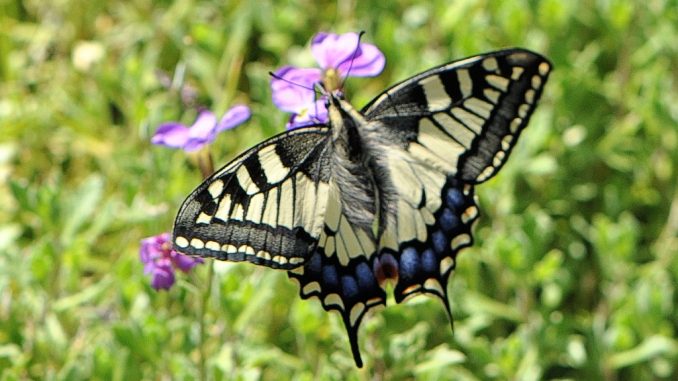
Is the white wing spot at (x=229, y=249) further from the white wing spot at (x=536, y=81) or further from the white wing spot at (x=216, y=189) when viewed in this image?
the white wing spot at (x=536, y=81)

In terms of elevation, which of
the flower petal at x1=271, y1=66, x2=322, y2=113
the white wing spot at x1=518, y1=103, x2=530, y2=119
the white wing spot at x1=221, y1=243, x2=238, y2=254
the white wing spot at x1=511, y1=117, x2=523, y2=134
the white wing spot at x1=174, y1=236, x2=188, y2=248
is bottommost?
the white wing spot at x1=221, y1=243, x2=238, y2=254

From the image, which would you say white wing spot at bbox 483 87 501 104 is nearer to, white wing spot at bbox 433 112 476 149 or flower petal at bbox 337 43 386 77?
white wing spot at bbox 433 112 476 149

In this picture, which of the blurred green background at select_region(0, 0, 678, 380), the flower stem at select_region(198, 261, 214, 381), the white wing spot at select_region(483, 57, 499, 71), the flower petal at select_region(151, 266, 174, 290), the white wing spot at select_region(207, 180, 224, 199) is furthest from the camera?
the blurred green background at select_region(0, 0, 678, 380)

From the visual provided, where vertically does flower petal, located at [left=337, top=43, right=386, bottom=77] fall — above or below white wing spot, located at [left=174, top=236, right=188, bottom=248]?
above

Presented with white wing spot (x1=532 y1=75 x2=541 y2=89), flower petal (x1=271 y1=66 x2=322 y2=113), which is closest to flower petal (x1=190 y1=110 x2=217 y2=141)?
flower petal (x1=271 y1=66 x2=322 y2=113)

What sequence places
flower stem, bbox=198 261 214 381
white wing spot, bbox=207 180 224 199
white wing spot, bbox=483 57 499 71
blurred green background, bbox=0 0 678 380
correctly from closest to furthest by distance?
1. white wing spot, bbox=207 180 224 199
2. white wing spot, bbox=483 57 499 71
3. flower stem, bbox=198 261 214 381
4. blurred green background, bbox=0 0 678 380

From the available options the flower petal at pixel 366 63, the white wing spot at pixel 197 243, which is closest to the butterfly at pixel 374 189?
the white wing spot at pixel 197 243
